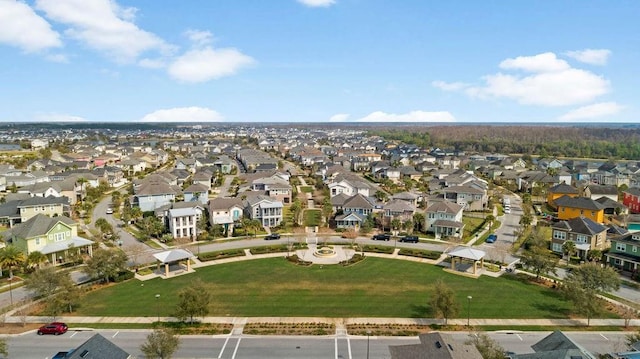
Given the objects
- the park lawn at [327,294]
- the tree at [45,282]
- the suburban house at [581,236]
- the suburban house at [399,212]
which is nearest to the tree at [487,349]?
the park lawn at [327,294]

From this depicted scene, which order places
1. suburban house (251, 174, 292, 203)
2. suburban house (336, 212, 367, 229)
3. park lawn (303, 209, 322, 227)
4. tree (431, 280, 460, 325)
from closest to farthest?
1. tree (431, 280, 460, 325)
2. suburban house (336, 212, 367, 229)
3. park lawn (303, 209, 322, 227)
4. suburban house (251, 174, 292, 203)

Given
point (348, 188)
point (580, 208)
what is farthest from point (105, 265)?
point (580, 208)

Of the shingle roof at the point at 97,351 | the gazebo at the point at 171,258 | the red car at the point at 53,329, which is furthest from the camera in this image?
the gazebo at the point at 171,258

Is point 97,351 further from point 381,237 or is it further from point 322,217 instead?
point 322,217

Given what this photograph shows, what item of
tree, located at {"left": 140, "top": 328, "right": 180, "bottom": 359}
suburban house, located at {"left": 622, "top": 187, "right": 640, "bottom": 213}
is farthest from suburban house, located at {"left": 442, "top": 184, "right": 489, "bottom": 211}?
tree, located at {"left": 140, "top": 328, "right": 180, "bottom": 359}

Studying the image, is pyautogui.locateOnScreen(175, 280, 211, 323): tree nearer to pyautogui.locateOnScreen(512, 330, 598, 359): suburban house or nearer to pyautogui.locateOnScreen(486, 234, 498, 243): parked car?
pyautogui.locateOnScreen(512, 330, 598, 359): suburban house

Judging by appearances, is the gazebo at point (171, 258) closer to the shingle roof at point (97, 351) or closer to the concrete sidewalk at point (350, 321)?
the concrete sidewalk at point (350, 321)
